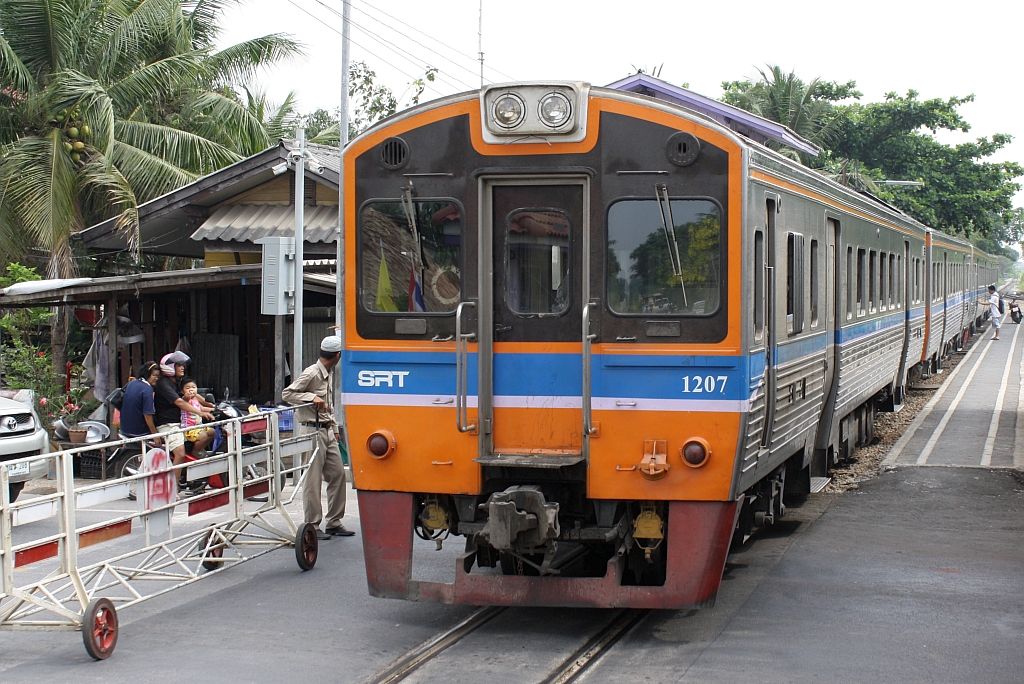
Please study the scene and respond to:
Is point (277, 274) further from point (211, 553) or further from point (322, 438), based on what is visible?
point (211, 553)

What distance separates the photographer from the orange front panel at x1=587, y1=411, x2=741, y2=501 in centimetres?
637

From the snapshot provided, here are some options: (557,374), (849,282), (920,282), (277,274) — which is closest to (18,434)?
(277,274)

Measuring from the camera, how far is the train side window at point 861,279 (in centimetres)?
1167

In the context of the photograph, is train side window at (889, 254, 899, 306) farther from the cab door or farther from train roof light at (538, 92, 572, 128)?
train roof light at (538, 92, 572, 128)

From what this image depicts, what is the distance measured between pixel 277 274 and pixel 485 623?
6166 millimetres

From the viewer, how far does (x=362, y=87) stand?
3422 centimetres

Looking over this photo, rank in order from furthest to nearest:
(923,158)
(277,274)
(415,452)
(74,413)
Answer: (923,158) → (74,413) → (277,274) → (415,452)

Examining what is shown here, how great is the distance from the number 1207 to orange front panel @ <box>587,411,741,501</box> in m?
0.13

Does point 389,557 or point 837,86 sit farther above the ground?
point 837,86

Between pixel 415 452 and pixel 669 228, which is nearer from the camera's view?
pixel 669 228

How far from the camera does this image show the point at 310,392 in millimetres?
9672

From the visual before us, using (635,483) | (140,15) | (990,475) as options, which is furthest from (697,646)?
(140,15)

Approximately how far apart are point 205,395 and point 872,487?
8.24 meters

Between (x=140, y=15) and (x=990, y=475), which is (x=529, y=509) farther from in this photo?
(x=140, y=15)
